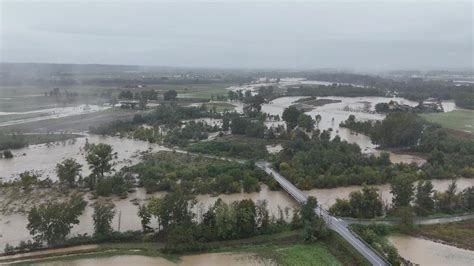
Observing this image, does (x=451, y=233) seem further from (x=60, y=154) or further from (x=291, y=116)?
(x=60, y=154)

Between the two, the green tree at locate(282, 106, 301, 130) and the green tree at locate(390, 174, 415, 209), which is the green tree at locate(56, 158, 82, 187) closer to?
the green tree at locate(390, 174, 415, 209)

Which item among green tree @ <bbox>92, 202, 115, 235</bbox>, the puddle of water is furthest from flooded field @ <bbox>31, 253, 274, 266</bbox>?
the puddle of water

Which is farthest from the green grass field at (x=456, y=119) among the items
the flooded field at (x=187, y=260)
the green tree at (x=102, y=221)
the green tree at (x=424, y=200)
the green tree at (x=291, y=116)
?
the green tree at (x=102, y=221)

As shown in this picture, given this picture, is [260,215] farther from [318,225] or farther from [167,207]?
[167,207]

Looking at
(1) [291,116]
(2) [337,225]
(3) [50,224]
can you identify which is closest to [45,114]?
(1) [291,116]

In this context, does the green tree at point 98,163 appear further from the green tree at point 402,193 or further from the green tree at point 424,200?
the green tree at point 424,200

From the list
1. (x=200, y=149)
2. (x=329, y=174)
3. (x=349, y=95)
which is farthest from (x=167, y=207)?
(x=349, y=95)
